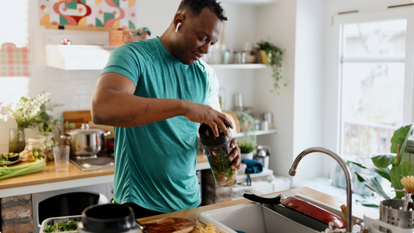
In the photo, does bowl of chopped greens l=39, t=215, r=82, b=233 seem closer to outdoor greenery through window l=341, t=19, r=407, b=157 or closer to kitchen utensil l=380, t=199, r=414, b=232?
kitchen utensil l=380, t=199, r=414, b=232

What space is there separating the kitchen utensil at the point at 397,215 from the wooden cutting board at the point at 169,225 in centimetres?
60

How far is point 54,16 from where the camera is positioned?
2.89 meters

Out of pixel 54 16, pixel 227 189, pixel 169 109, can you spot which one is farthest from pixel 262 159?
pixel 169 109

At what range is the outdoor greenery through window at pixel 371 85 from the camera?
323cm

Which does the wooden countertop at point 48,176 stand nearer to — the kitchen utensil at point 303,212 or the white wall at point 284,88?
the kitchen utensil at point 303,212

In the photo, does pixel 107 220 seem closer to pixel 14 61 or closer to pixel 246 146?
pixel 14 61

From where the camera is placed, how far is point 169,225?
132cm

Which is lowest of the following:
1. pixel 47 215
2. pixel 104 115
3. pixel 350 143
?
pixel 47 215

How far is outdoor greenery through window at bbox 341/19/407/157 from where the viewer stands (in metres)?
3.23

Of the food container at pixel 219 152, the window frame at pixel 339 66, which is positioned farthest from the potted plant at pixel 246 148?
the food container at pixel 219 152

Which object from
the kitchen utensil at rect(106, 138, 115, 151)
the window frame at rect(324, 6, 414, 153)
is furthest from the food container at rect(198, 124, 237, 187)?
the window frame at rect(324, 6, 414, 153)

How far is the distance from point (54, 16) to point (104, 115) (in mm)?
2068

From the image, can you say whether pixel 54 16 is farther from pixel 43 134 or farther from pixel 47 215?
pixel 47 215

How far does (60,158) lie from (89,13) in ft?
4.04
